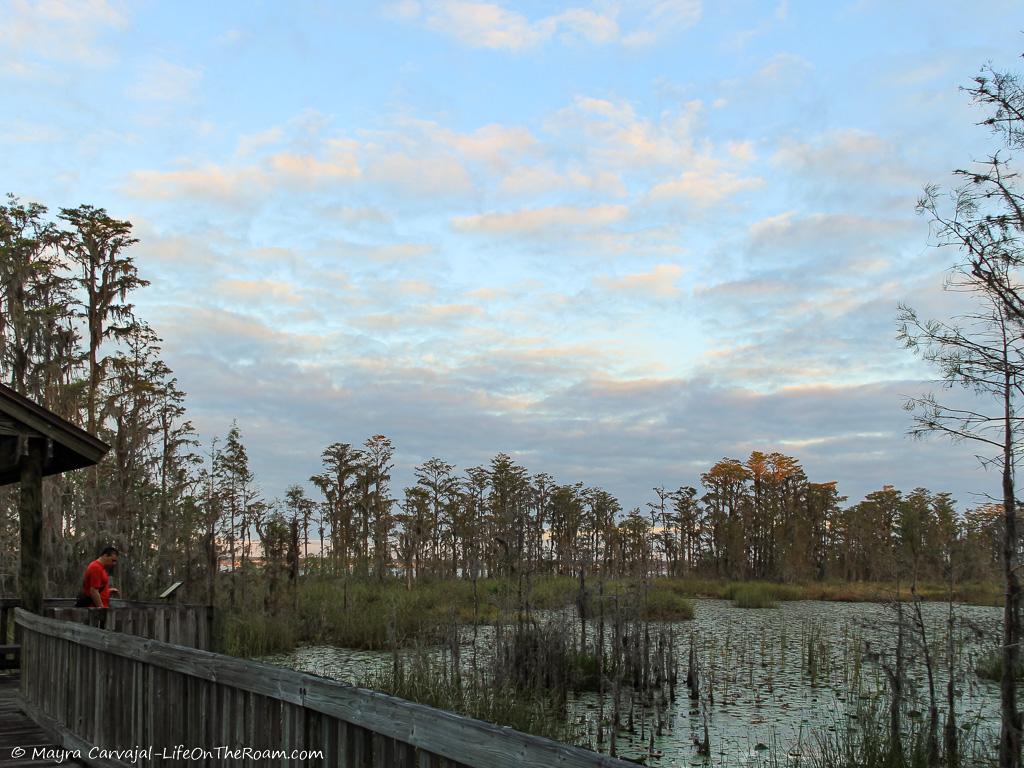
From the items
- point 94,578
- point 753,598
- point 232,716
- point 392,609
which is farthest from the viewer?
point 753,598

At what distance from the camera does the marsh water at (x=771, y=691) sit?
916 centimetres

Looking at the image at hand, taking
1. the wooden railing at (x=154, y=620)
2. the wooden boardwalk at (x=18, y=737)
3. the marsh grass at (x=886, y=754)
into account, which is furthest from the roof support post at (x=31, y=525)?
the marsh grass at (x=886, y=754)

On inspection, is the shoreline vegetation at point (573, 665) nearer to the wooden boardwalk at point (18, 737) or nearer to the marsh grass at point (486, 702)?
the marsh grass at point (486, 702)

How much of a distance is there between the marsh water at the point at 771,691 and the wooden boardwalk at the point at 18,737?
4.12 meters

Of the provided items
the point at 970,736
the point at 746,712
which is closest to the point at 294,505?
the point at 746,712

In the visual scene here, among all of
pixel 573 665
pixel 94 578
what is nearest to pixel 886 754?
pixel 573 665

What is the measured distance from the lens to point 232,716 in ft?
16.0

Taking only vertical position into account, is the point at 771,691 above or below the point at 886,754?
below

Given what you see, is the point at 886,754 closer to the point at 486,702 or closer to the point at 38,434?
the point at 486,702

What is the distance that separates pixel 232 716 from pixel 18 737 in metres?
3.96

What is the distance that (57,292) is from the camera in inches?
984

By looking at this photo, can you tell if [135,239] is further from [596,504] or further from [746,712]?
[596,504]

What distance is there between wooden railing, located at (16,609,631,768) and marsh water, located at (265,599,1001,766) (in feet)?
15.4

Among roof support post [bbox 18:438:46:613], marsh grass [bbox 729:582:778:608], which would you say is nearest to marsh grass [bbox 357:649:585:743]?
roof support post [bbox 18:438:46:613]
